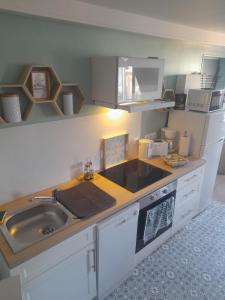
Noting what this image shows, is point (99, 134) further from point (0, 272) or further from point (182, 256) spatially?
point (182, 256)

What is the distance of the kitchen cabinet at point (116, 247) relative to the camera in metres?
1.68

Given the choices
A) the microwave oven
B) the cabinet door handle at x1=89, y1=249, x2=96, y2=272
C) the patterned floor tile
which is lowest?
the patterned floor tile

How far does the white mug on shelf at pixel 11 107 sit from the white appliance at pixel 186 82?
2.06m

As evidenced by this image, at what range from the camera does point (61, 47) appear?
1688mm

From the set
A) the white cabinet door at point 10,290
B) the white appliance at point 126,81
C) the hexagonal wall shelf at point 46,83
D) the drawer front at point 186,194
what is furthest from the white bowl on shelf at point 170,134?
the white cabinet door at point 10,290

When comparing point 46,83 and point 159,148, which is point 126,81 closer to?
point 46,83

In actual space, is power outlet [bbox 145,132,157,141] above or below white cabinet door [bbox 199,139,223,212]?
above

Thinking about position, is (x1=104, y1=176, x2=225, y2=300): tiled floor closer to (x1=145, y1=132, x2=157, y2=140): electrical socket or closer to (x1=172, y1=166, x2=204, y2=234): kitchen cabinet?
(x1=172, y1=166, x2=204, y2=234): kitchen cabinet

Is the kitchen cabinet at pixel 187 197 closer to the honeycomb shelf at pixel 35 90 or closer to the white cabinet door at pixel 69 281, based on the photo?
the white cabinet door at pixel 69 281

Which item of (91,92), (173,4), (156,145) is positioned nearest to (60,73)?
(91,92)

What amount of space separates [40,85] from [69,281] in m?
1.46

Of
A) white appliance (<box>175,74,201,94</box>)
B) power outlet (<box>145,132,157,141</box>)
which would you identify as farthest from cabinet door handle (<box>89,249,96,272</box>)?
white appliance (<box>175,74,201,94</box>)

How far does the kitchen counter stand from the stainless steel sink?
77 millimetres

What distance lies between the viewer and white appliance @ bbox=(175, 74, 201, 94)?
2734mm
